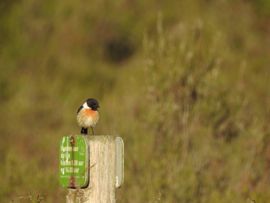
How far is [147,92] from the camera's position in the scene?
11.0 metres

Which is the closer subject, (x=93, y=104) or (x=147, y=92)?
(x=93, y=104)

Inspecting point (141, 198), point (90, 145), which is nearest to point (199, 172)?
point (141, 198)

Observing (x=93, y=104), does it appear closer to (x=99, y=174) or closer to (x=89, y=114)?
(x=89, y=114)

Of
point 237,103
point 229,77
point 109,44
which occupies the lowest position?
point 237,103

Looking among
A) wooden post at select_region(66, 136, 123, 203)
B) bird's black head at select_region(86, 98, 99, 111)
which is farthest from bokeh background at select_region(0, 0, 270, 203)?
bird's black head at select_region(86, 98, 99, 111)

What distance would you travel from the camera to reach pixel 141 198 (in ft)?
29.7

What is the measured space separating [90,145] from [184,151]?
470cm

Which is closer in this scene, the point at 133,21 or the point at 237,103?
the point at 237,103

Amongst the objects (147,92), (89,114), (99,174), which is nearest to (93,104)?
(89,114)

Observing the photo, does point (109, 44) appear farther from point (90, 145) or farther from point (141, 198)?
point (90, 145)

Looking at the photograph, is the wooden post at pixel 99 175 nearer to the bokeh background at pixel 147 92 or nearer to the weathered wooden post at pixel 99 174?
the weathered wooden post at pixel 99 174

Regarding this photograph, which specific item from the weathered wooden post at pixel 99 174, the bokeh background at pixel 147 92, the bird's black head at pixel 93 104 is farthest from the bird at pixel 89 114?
the weathered wooden post at pixel 99 174

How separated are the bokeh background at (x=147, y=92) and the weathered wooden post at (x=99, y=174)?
2.05 ft

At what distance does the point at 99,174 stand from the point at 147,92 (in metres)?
5.66
